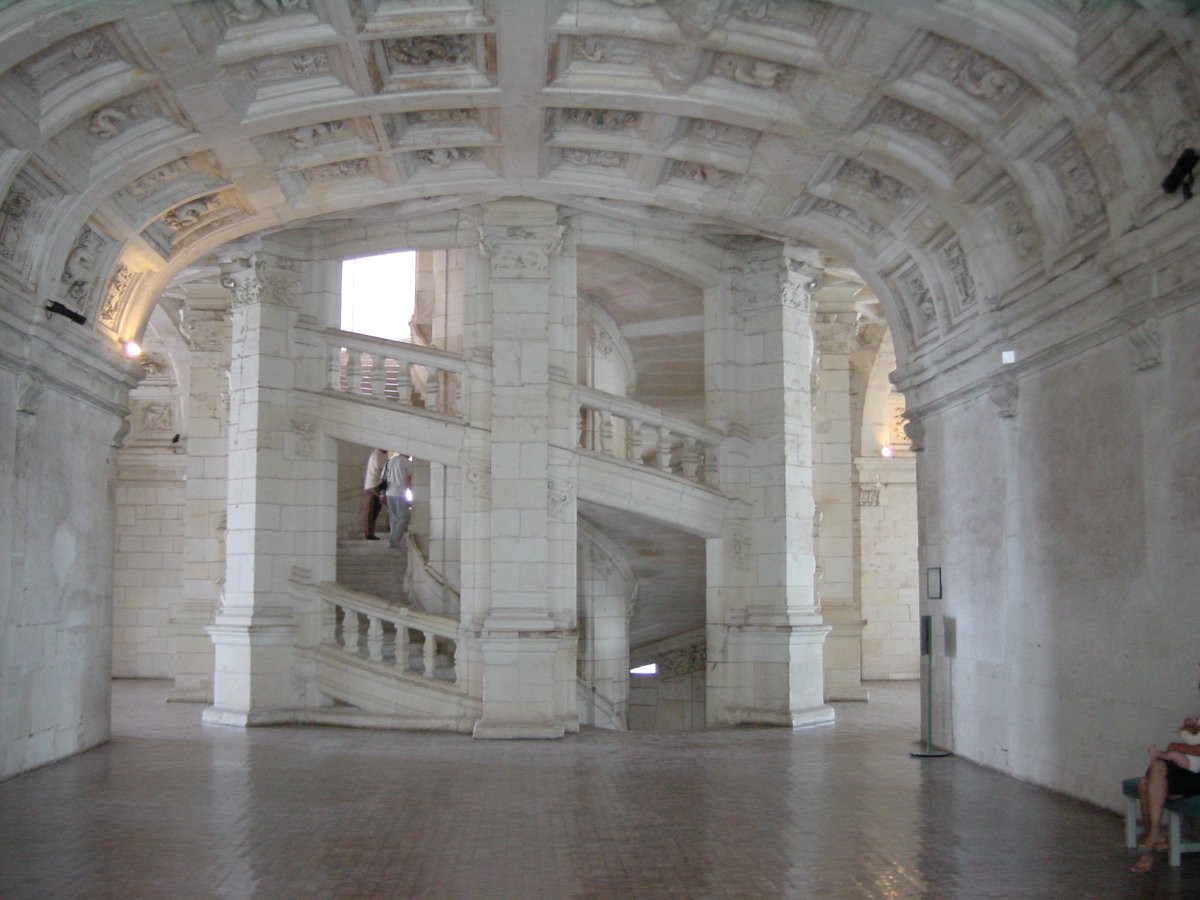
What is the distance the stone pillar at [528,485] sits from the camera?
12.1 m

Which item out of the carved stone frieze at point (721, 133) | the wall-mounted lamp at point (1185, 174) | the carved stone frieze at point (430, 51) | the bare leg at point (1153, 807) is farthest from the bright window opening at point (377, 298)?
Result: the bare leg at point (1153, 807)

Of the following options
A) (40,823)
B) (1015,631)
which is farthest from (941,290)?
(40,823)

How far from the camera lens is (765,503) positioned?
13656 mm

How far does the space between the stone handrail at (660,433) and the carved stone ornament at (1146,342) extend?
641 centimetres

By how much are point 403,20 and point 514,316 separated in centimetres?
451

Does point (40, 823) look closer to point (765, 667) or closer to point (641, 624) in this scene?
point (765, 667)

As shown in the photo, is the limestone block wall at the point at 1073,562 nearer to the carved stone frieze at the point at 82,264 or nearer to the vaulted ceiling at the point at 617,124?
the vaulted ceiling at the point at 617,124

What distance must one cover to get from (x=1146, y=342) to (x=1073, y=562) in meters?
1.89

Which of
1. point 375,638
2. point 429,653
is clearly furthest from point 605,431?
point 375,638

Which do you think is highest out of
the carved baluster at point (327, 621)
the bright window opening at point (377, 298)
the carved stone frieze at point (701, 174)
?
the bright window opening at point (377, 298)

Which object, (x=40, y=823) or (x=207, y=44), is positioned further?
(x=207, y=44)

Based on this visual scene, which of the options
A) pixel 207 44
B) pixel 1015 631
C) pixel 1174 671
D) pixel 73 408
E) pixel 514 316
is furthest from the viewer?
pixel 514 316

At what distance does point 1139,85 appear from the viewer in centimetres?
711

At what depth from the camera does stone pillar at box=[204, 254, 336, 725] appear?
508 inches
